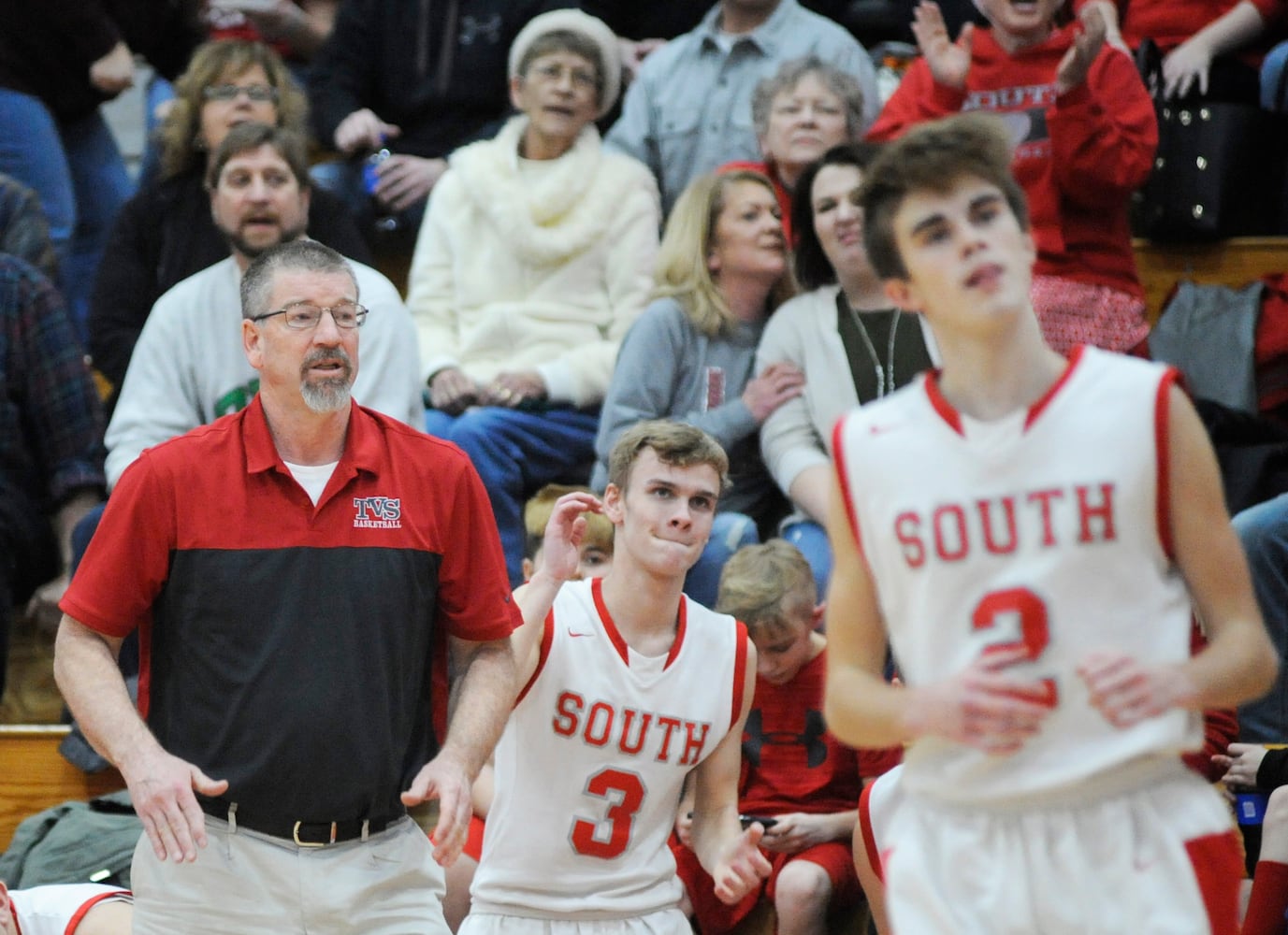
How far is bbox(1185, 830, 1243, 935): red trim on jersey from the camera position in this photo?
91.8 inches

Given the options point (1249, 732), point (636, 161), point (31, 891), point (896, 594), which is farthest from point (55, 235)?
point (896, 594)

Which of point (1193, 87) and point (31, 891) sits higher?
point (1193, 87)

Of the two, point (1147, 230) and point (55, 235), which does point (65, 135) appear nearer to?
point (55, 235)

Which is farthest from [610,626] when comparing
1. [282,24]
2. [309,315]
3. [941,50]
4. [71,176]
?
[282,24]

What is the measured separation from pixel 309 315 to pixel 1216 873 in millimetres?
1943

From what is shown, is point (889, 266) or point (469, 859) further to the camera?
point (469, 859)

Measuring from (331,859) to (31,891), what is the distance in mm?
1074

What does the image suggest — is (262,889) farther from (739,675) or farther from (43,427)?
(43,427)

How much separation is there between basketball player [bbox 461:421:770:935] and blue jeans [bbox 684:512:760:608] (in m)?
1.04

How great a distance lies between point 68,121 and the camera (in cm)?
707

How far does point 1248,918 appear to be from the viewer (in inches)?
143

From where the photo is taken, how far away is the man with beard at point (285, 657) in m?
3.20

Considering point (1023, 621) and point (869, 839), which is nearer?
point (1023, 621)

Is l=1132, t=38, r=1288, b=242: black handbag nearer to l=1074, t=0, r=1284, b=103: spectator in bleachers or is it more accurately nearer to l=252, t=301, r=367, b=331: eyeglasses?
l=1074, t=0, r=1284, b=103: spectator in bleachers
